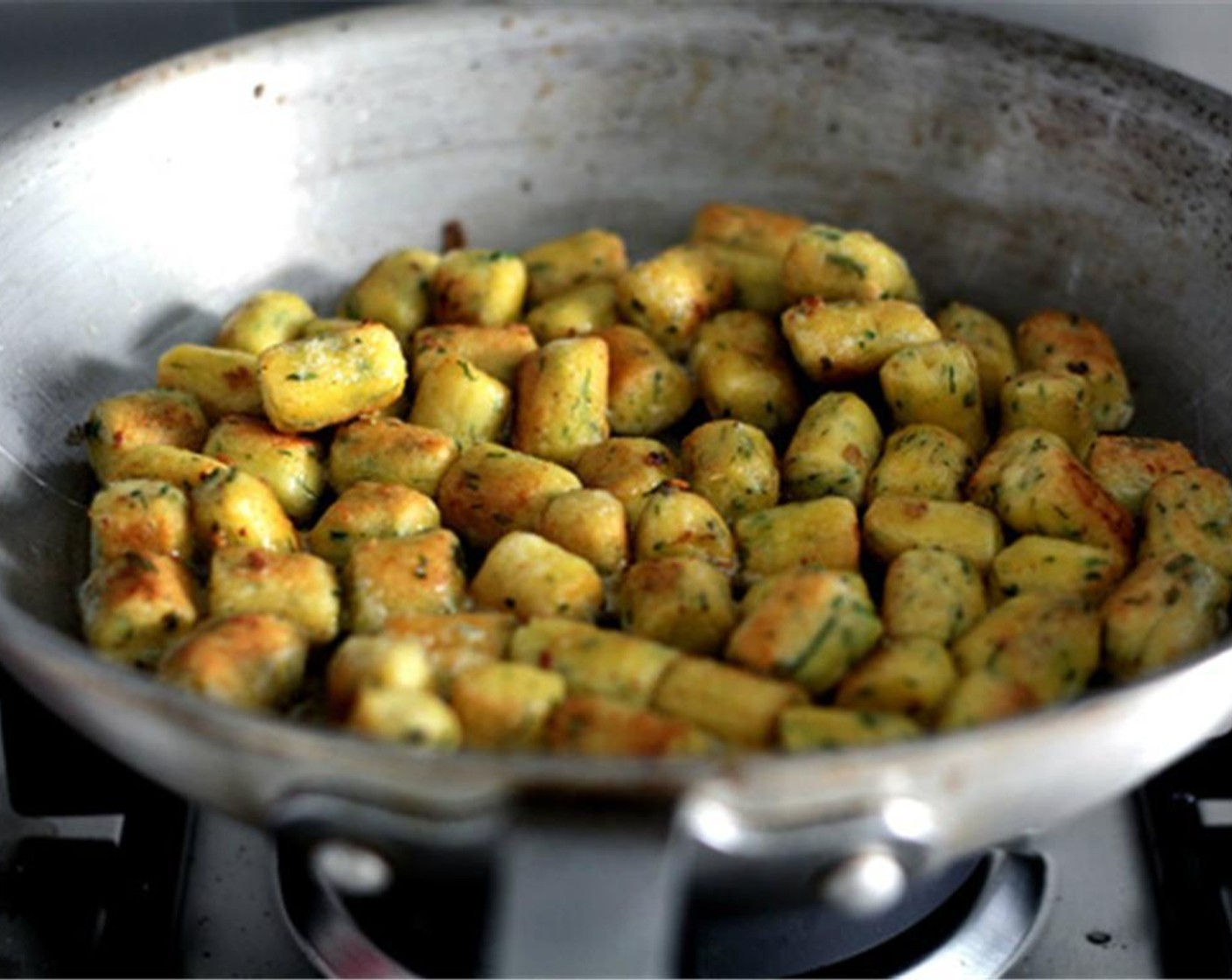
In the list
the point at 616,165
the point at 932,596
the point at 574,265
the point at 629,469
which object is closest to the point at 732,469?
the point at 629,469

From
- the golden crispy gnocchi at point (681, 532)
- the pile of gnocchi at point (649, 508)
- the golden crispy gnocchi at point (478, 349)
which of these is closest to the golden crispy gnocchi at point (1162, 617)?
the pile of gnocchi at point (649, 508)

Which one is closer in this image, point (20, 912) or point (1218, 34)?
point (20, 912)

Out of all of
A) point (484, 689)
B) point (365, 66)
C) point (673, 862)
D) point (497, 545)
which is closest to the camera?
point (673, 862)

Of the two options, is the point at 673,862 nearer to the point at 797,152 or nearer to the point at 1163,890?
the point at 1163,890

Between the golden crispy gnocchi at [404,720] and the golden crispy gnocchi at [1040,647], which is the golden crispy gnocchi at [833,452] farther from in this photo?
the golden crispy gnocchi at [404,720]

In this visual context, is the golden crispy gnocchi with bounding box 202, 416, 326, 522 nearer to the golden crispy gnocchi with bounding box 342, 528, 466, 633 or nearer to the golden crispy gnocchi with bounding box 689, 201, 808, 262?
the golden crispy gnocchi with bounding box 342, 528, 466, 633

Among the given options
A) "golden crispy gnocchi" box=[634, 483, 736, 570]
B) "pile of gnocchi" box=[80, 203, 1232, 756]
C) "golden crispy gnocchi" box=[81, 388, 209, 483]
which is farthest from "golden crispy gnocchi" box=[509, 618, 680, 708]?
"golden crispy gnocchi" box=[81, 388, 209, 483]

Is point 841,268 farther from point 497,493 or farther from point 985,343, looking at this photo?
point 497,493

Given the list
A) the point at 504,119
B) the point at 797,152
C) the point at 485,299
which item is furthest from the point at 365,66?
the point at 797,152
